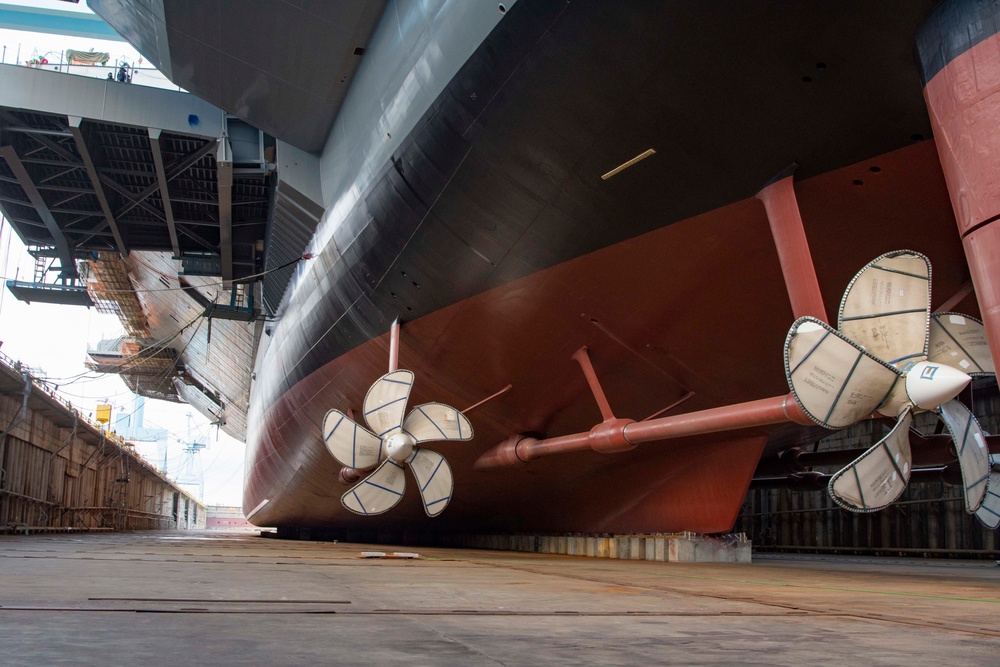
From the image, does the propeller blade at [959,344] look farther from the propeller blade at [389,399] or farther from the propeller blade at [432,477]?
the propeller blade at [432,477]

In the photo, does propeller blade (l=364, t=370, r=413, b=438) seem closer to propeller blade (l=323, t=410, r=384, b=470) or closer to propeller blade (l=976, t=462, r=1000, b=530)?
propeller blade (l=323, t=410, r=384, b=470)

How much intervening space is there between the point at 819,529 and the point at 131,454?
3388 cm

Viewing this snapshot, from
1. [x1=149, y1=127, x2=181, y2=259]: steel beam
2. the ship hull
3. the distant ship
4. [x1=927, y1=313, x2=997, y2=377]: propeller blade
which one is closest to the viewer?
[x1=927, y1=313, x2=997, y2=377]: propeller blade

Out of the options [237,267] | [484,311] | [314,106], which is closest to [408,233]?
[484,311]

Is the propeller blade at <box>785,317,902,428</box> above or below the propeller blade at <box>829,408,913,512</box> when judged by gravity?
above

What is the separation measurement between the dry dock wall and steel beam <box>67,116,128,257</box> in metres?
6.28

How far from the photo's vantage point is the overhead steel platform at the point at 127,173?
13.8m

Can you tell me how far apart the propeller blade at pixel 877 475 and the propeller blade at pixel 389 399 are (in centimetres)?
566

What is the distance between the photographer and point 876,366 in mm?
5824

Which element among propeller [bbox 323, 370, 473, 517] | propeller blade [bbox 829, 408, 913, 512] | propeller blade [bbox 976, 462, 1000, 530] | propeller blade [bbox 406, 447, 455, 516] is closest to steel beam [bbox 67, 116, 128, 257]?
propeller [bbox 323, 370, 473, 517]

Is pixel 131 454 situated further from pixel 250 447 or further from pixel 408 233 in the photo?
pixel 408 233

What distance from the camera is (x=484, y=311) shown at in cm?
1017

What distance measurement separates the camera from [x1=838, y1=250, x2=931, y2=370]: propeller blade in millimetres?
5902

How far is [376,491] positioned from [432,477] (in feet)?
2.54
